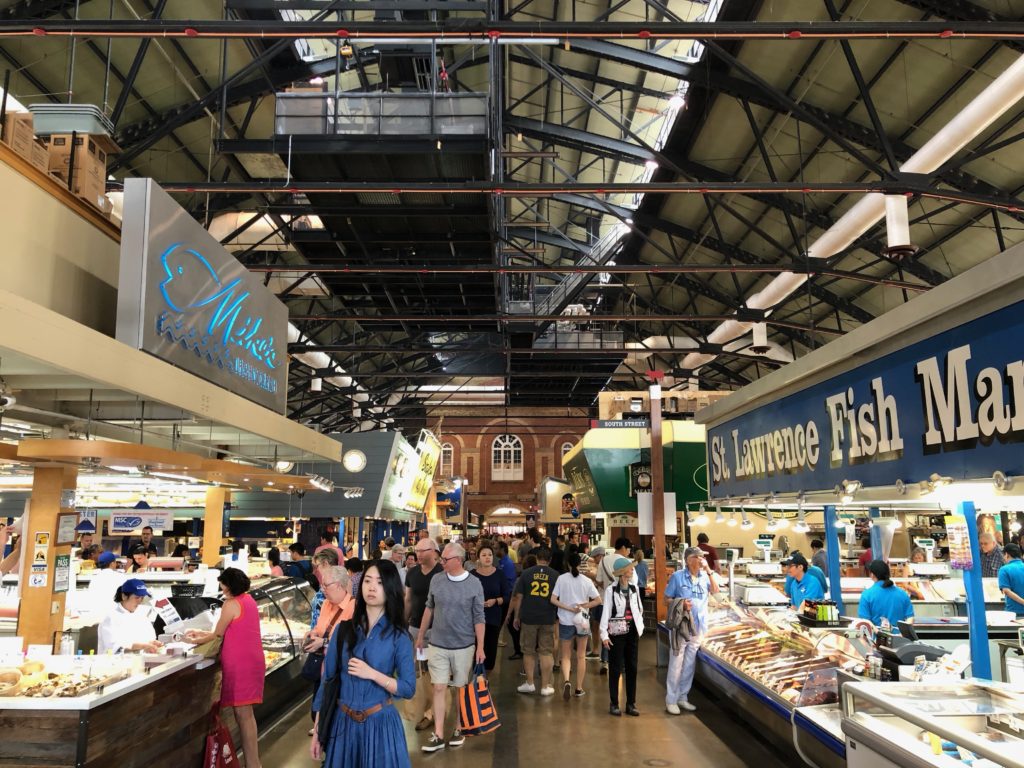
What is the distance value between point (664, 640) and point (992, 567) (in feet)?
18.7

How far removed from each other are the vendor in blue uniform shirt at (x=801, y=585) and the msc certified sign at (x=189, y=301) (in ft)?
20.8

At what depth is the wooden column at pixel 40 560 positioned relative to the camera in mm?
6039

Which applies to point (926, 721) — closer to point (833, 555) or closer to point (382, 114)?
point (833, 555)

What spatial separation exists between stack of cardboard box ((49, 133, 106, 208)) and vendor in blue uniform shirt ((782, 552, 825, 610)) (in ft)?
26.1

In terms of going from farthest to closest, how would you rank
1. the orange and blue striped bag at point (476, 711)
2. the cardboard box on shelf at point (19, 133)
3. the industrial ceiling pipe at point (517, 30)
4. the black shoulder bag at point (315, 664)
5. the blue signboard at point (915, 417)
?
the industrial ceiling pipe at point (517, 30)
the orange and blue striped bag at point (476, 711)
the black shoulder bag at point (315, 664)
the cardboard box on shelf at point (19, 133)
the blue signboard at point (915, 417)

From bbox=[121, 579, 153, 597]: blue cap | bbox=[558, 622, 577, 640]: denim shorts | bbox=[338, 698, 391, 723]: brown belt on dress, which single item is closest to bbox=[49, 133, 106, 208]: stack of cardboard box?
bbox=[121, 579, 153, 597]: blue cap

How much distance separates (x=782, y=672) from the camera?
19.7 feet

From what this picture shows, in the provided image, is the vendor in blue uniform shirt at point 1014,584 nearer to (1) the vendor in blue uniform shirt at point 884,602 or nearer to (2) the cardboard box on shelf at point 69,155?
(1) the vendor in blue uniform shirt at point 884,602

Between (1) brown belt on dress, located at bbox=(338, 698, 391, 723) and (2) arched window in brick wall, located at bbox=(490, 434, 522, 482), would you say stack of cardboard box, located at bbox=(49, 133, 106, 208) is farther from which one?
(2) arched window in brick wall, located at bbox=(490, 434, 522, 482)

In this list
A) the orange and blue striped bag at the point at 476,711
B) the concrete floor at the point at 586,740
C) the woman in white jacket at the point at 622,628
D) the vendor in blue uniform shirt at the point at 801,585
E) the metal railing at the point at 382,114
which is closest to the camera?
the concrete floor at the point at 586,740

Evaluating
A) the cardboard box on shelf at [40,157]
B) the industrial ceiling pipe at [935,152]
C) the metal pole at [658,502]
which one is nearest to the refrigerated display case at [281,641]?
the cardboard box on shelf at [40,157]

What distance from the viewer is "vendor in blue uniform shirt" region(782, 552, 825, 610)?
8.84 meters

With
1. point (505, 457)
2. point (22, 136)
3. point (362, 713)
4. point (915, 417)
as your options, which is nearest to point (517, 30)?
point (22, 136)

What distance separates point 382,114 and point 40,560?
628 centimetres
